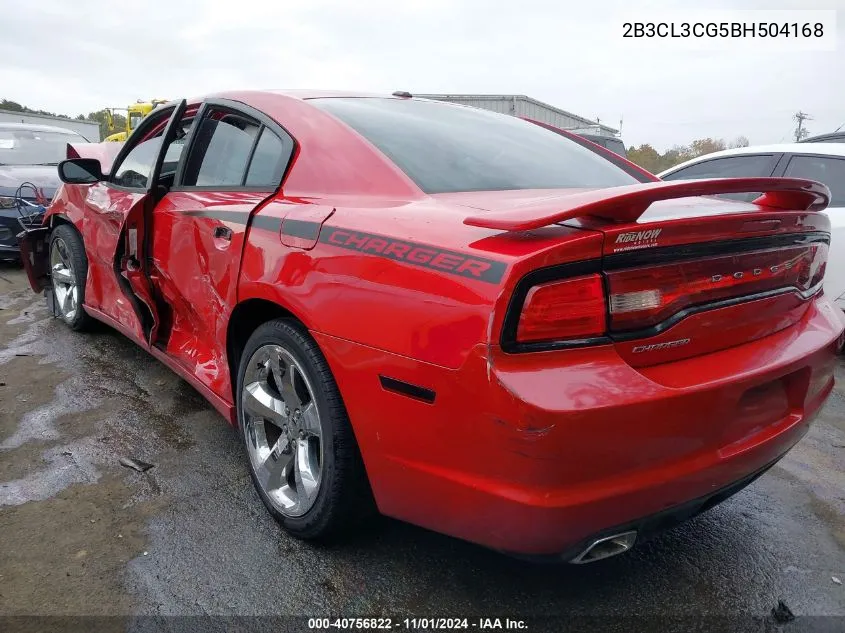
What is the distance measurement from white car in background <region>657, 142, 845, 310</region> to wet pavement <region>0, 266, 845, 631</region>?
1.77m

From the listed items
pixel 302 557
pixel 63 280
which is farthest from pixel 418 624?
pixel 63 280

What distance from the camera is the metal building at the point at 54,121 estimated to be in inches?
640

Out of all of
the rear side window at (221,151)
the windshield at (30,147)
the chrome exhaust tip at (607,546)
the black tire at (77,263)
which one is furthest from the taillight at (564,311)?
the windshield at (30,147)

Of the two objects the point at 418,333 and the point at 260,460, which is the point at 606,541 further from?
the point at 260,460

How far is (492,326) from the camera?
1406 millimetres

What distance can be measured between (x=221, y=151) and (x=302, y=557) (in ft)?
5.37

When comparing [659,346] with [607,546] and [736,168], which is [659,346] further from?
[736,168]

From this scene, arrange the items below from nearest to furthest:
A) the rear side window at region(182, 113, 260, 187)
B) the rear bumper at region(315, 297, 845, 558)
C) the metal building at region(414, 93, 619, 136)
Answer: the rear bumper at region(315, 297, 845, 558) → the rear side window at region(182, 113, 260, 187) → the metal building at region(414, 93, 619, 136)

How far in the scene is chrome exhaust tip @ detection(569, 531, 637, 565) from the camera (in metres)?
1.52

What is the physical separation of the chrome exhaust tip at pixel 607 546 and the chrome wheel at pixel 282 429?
2.66 ft

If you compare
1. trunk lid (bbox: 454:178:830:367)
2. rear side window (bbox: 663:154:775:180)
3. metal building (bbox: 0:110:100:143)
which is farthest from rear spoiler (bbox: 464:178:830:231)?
metal building (bbox: 0:110:100:143)

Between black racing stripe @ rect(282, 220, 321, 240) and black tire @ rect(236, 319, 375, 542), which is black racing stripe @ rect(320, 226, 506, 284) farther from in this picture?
black tire @ rect(236, 319, 375, 542)

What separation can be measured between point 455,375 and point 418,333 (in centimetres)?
15

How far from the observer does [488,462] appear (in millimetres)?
1462
